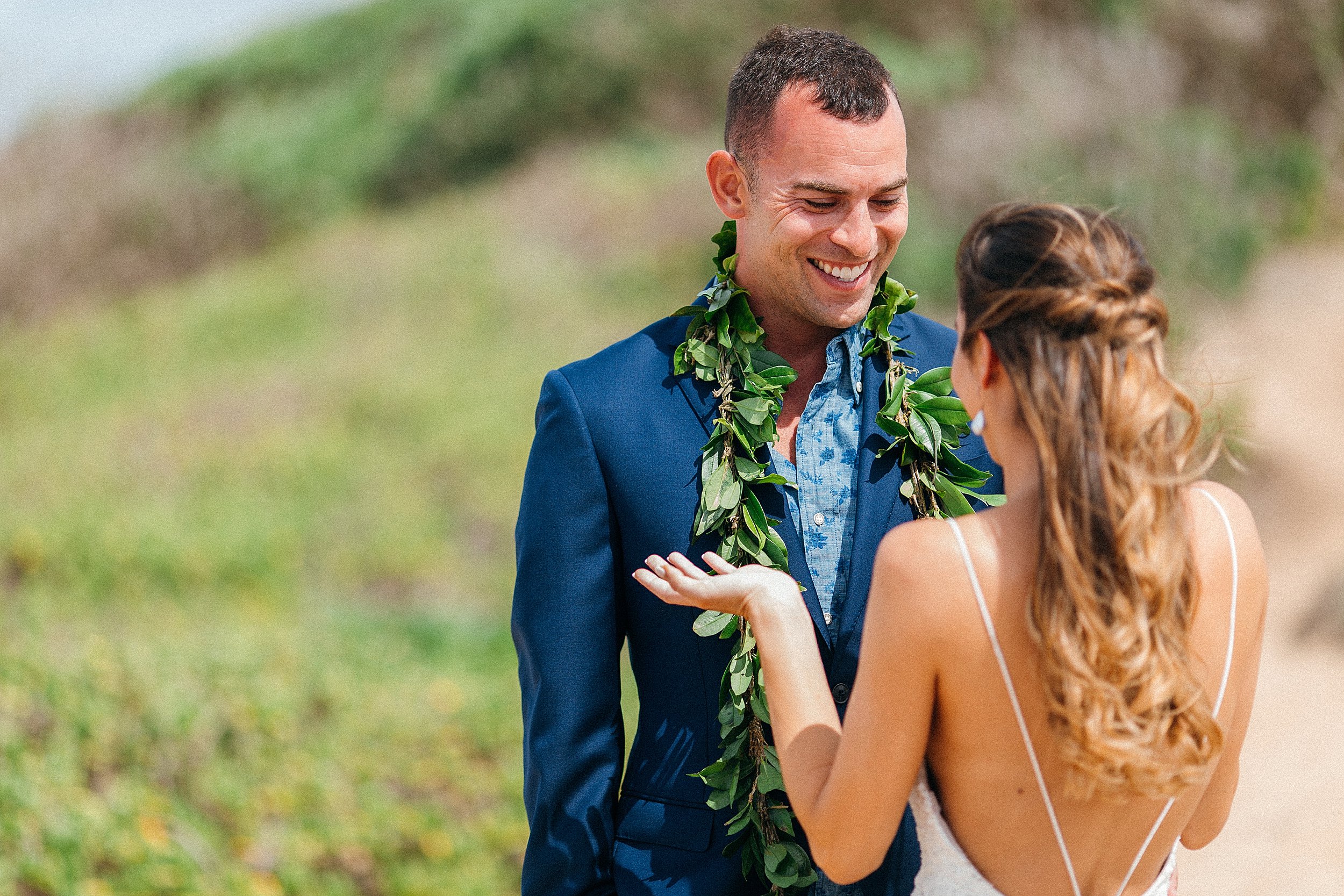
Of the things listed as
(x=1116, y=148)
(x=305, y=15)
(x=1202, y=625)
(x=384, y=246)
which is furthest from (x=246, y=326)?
(x=305, y=15)

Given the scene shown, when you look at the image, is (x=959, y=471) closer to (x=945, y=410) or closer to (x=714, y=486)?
(x=945, y=410)

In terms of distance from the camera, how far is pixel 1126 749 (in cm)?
146

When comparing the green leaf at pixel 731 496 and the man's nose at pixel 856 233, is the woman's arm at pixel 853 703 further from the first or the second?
the man's nose at pixel 856 233

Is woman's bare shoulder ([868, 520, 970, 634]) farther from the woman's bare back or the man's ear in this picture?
the man's ear

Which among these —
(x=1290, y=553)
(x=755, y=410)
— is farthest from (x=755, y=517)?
(x=1290, y=553)

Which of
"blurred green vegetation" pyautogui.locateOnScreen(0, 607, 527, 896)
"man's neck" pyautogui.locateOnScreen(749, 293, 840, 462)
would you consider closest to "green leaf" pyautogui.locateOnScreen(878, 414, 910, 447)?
"man's neck" pyautogui.locateOnScreen(749, 293, 840, 462)

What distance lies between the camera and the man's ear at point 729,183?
2.29 meters

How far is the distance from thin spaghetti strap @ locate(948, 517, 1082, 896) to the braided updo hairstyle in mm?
49

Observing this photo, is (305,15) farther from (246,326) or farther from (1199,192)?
(1199,192)

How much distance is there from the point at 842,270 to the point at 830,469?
1.17ft

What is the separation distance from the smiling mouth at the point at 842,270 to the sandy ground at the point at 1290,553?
590 mm

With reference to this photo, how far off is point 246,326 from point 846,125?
1326cm

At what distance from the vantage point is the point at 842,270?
86.2 inches

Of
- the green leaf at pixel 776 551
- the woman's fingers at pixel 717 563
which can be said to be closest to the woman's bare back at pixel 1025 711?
the woman's fingers at pixel 717 563
